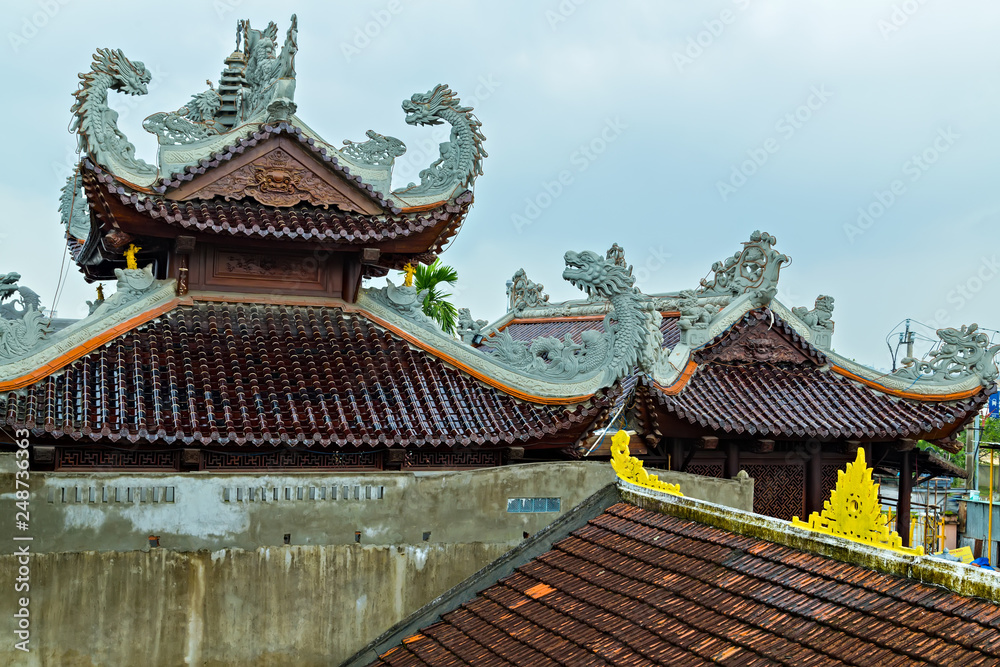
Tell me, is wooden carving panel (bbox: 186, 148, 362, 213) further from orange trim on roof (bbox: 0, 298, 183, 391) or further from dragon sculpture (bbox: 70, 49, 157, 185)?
orange trim on roof (bbox: 0, 298, 183, 391)

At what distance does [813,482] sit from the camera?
774 inches

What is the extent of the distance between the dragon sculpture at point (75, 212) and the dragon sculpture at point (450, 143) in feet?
21.4

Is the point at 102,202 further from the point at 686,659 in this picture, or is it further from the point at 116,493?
the point at 686,659

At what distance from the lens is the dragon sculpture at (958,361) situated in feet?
66.4

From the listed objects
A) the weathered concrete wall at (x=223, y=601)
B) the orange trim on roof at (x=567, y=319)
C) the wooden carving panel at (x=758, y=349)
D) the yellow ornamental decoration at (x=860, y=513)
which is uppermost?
the orange trim on roof at (x=567, y=319)

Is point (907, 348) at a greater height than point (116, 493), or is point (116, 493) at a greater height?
point (907, 348)

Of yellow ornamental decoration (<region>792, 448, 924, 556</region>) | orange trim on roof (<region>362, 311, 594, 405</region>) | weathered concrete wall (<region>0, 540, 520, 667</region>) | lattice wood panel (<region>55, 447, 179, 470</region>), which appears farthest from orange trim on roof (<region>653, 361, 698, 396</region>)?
yellow ornamental decoration (<region>792, 448, 924, 556</region>)

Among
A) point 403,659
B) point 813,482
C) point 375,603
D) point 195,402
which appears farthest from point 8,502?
point 813,482

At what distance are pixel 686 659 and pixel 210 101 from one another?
12.7 meters

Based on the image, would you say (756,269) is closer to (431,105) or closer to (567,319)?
(567,319)

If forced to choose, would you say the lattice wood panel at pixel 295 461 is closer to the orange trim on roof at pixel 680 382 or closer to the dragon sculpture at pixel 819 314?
the orange trim on roof at pixel 680 382

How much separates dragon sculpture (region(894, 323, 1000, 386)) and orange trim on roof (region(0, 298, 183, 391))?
1394cm

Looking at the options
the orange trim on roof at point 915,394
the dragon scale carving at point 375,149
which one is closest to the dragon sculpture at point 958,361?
the orange trim on roof at point 915,394

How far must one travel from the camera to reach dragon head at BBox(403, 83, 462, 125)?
587 inches
